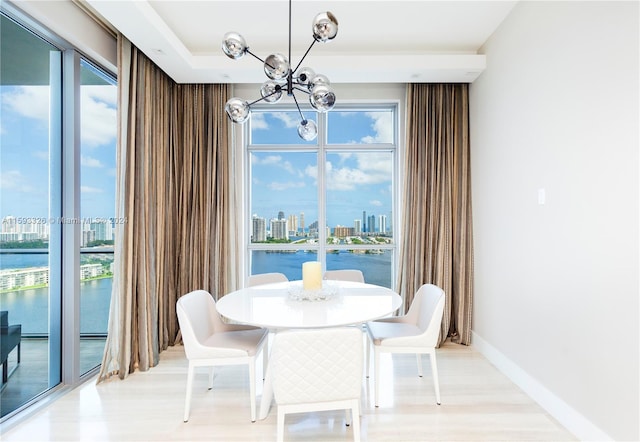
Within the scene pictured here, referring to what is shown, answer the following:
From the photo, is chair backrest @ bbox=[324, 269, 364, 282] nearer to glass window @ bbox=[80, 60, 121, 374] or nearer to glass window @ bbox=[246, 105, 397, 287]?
glass window @ bbox=[246, 105, 397, 287]

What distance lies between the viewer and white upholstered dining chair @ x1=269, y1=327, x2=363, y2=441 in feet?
5.34

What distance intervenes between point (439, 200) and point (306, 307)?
6.75 feet

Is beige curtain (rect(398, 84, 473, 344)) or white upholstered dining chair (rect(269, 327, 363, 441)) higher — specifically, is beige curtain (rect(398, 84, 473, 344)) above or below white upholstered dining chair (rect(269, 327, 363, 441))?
above

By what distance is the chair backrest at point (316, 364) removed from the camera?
1628mm

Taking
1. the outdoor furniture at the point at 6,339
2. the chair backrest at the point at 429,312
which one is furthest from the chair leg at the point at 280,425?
the outdoor furniture at the point at 6,339

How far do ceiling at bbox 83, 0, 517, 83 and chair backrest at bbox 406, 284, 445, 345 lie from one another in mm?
1966

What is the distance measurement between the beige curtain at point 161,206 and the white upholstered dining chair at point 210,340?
0.81m

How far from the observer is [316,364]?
1.65m

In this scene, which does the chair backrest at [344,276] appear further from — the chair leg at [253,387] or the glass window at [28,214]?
the glass window at [28,214]

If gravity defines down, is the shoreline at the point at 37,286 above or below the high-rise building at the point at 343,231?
below

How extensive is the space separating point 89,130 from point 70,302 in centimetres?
132

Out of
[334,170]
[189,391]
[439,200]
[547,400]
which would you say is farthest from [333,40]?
[547,400]

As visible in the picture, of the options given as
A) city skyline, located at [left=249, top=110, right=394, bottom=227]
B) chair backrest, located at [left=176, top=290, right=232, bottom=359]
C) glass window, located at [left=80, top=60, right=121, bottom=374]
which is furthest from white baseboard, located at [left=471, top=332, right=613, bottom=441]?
glass window, located at [left=80, top=60, right=121, bottom=374]

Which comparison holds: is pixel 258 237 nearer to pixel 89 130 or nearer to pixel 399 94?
pixel 89 130
